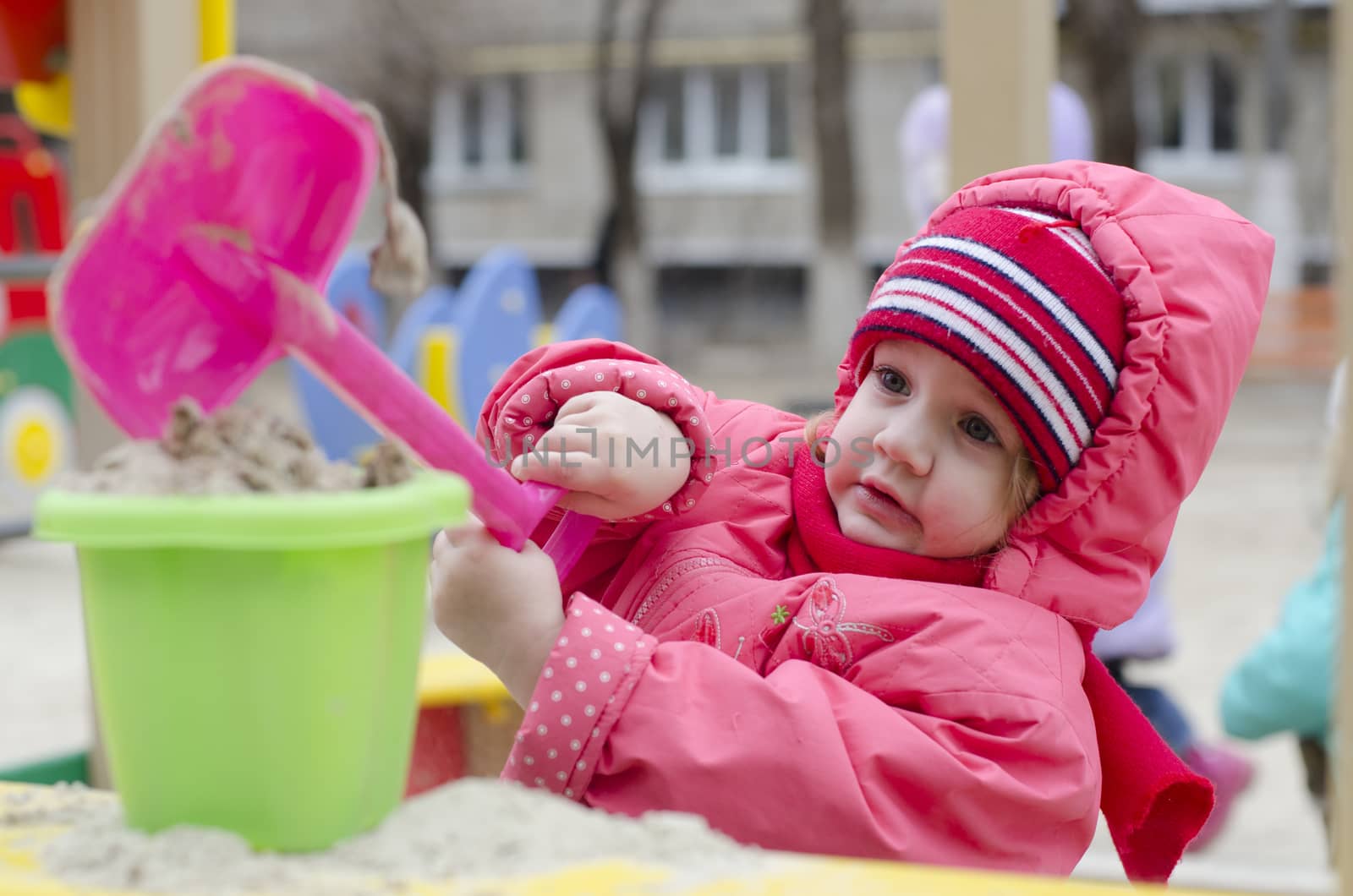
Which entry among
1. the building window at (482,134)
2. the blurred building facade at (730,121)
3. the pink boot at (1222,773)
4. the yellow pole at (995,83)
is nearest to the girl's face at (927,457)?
the yellow pole at (995,83)

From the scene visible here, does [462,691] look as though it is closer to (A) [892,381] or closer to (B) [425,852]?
(A) [892,381]

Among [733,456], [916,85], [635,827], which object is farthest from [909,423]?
[916,85]

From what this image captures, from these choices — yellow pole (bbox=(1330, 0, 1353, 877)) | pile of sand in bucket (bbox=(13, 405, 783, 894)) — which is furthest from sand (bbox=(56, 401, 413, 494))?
yellow pole (bbox=(1330, 0, 1353, 877))

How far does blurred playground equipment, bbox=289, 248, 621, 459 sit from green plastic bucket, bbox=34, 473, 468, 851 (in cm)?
331

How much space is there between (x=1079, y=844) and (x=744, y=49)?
13741mm

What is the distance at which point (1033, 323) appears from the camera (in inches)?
38.2

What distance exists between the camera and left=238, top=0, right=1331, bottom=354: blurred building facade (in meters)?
13.4

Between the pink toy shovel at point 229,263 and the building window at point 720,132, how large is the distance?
13.7m

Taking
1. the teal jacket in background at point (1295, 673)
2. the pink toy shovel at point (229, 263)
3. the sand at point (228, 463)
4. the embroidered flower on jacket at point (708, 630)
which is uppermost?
the pink toy shovel at point (229, 263)

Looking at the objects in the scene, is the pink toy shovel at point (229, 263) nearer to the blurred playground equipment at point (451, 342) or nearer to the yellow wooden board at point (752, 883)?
the yellow wooden board at point (752, 883)

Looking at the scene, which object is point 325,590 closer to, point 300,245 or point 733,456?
point 300,245

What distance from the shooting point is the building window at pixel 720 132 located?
→ 46.5 feet

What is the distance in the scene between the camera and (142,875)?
21.8 inches

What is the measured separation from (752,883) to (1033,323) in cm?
53
